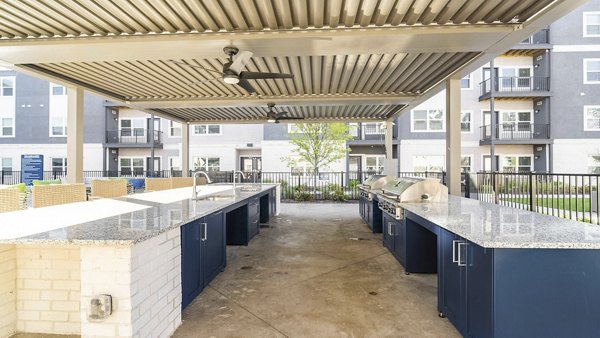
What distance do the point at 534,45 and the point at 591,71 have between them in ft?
10.4

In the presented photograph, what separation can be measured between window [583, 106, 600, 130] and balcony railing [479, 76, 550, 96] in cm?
218

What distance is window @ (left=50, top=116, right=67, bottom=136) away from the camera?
18.5 metres

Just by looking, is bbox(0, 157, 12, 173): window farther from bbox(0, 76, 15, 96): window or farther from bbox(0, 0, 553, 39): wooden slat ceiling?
bbox(0, 0, 553, 39): wooden slat ceiling

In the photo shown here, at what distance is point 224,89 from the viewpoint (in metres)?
7.08

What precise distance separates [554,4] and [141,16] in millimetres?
4510

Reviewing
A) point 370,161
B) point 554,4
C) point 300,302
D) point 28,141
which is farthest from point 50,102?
point 554,4

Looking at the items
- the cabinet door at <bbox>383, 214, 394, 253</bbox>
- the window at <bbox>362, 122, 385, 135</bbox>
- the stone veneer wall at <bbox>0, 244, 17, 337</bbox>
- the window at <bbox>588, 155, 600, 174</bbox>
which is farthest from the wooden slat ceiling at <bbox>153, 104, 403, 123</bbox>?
the window at <bbox>588, 155, 600, 174</bbox>

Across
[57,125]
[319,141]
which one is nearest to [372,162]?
[319,141]

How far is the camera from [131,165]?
62.0 ft

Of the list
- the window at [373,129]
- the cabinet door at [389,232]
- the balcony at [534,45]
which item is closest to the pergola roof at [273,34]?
the cabinet door at [389,232]

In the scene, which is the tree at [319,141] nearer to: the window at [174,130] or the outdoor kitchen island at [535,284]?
the window at [174,130]

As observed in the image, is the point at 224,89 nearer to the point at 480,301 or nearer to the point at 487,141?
the point at 480,301

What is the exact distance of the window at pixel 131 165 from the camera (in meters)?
18.7

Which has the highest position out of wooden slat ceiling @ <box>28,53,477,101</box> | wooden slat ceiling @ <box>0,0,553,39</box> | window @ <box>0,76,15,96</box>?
window @ <box>0,76,15,96</box>
